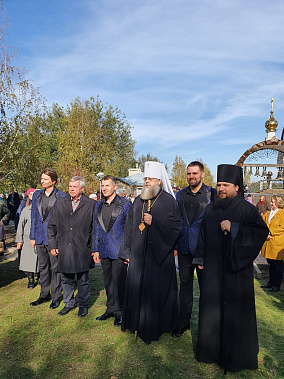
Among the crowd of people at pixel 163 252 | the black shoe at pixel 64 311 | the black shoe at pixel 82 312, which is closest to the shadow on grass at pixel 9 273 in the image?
the crowd of people at pixel 163 252

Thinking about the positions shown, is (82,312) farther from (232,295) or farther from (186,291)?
(232,295)

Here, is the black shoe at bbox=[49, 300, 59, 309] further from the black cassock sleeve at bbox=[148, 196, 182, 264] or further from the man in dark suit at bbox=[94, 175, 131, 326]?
the black cassock sleeve at bbox=[148, 196, 182, 264]

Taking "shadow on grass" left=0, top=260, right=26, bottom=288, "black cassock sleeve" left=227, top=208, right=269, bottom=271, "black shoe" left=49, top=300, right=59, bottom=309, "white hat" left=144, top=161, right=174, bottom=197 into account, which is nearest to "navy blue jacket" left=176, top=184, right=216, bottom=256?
"white hat" left=144, top=161, right=174, bottom=197

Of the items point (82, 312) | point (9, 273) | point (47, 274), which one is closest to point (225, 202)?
point (82, 312)

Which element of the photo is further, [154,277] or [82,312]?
[82,312]

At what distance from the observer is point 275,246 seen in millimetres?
6520

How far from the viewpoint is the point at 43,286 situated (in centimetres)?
542

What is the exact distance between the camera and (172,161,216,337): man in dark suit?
4.24 metres

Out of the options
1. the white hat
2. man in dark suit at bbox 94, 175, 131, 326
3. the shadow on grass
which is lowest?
the shadow on grass

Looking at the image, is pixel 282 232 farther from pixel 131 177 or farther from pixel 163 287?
pixel 131 177

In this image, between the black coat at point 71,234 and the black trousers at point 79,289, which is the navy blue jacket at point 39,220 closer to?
the black coat at point 71,234

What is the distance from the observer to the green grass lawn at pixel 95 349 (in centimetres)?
334

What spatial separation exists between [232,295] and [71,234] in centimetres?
264

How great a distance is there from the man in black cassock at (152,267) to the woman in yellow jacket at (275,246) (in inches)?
127
